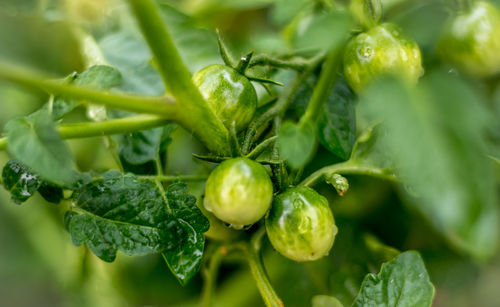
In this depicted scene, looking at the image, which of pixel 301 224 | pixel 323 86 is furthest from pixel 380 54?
pixel 301 224

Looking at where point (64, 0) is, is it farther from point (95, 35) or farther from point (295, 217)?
point (295, 217)

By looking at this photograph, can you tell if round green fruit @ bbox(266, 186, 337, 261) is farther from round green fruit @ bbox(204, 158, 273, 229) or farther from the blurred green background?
the blurred green background

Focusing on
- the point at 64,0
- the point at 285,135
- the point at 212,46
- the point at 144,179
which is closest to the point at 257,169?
the point at 285,135

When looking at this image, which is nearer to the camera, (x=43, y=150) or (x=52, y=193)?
(x=43, y=150)

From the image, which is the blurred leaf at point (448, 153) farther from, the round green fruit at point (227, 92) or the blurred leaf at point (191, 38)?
the blurred leaf at point (191, 38)

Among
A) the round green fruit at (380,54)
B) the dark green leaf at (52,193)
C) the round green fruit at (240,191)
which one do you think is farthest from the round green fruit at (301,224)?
the dark green leaf at (52,193)

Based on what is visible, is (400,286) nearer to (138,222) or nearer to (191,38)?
(138,222)
